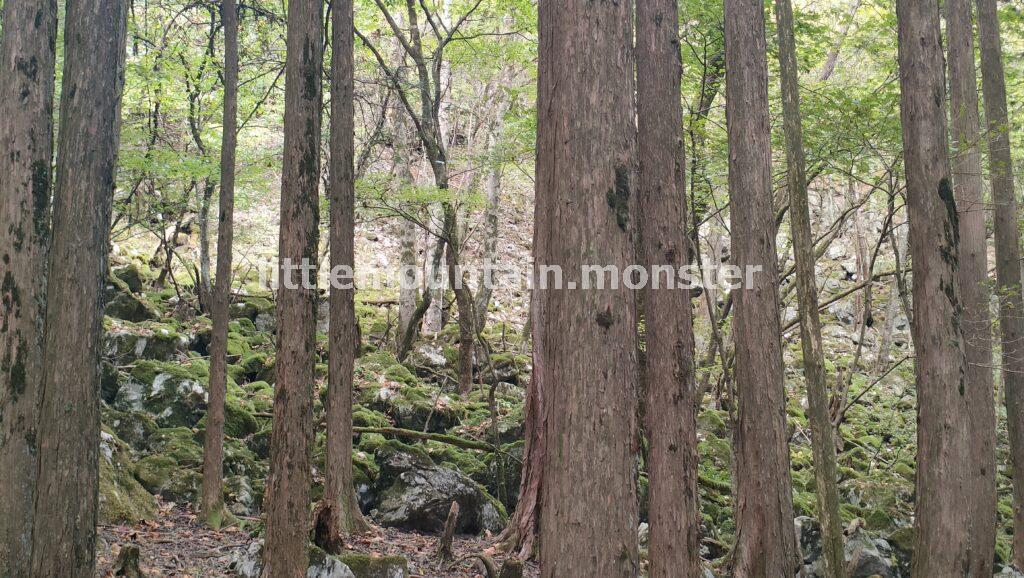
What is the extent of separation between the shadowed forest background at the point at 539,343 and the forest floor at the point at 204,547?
64 millimetres

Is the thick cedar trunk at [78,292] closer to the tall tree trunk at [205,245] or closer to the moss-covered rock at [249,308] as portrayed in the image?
the tall tree trunk at [205,245]

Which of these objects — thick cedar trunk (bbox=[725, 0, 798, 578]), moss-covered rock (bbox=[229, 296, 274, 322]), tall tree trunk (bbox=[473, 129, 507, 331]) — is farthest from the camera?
moss-covered rock (bbox=[229, 296, 274, 322])

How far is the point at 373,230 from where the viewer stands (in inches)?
963

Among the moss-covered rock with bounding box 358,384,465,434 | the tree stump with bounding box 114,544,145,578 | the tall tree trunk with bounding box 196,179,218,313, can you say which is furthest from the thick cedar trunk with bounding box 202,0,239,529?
the tall tree trunk with bounding box 196,179,218,313

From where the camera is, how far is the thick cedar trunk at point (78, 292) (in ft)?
15.3

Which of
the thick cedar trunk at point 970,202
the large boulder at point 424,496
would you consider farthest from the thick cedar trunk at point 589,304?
the thick cedar trunk at point 970,202

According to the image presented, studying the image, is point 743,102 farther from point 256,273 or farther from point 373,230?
point 373,230

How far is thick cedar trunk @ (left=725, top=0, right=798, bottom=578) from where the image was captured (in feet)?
20.6

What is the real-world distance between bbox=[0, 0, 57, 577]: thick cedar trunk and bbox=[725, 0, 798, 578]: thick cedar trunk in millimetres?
5572

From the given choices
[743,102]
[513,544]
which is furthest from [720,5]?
[513,544]

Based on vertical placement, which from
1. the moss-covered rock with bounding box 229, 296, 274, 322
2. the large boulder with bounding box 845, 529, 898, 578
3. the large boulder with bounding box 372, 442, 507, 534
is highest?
the moss-covered rock with bounding box 229, 296, 274, 322

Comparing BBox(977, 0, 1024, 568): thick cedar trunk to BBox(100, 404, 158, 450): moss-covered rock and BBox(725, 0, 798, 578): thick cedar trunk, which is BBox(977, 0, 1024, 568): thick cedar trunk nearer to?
BBox(725, 0, 798, 578): thick cedar trunk

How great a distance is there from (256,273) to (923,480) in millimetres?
18054

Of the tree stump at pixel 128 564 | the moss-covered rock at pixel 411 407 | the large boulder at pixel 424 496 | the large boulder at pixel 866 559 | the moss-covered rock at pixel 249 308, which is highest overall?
the moss-covered rock at pixel 249 308
